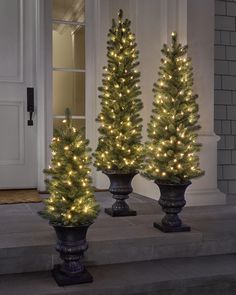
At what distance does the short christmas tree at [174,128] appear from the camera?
2793 mm

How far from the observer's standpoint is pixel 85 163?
2.22m

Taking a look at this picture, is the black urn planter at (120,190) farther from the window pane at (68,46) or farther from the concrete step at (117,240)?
the window pane at (68,46)

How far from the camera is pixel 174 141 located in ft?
9.17

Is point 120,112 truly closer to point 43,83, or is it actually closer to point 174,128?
point 174,128

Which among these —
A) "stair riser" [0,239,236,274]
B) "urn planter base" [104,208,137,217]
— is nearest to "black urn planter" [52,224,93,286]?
"stair riser" [0,239,236,274]

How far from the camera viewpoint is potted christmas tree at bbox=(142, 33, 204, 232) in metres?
2.78

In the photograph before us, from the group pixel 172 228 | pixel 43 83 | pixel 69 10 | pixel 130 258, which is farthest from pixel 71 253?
pixel 69 10

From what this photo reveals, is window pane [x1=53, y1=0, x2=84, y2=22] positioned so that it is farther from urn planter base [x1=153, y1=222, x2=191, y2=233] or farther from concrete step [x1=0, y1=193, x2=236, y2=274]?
urn planter base [x1=153, y1=222, x2=191, y2=233]

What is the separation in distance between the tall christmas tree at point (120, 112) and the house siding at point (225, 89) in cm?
132

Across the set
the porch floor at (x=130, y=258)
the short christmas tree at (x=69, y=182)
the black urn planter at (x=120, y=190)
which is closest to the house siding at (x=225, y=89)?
the porch floor at (x=130, y=258)

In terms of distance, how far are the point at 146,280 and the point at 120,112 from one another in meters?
1.43

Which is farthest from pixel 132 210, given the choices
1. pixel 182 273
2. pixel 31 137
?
pixel 31 137

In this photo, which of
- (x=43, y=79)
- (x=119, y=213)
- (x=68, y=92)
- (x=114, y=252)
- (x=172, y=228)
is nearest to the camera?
(x=114, y=252)

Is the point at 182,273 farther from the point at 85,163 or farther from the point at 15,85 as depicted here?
the point at 15,85
